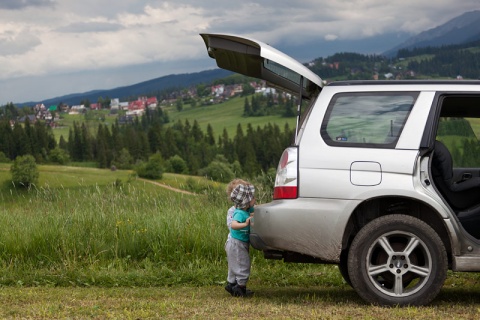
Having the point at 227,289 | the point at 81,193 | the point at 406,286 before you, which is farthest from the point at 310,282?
the point at 81,193

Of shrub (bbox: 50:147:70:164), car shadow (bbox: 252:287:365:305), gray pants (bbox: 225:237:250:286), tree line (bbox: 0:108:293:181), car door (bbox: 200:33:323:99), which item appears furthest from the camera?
shrub (bbox: 50:147:70:164)

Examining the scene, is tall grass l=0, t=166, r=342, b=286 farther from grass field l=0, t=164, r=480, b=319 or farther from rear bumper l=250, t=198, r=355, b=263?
rear bumper l=250, t=198, r=355, b=263

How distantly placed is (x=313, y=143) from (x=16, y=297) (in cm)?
316

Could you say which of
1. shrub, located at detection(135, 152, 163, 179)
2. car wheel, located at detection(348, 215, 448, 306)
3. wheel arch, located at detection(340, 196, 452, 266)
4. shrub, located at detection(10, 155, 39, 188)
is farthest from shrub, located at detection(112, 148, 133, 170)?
car wheel, located at detection(348, 215, 448, 306)

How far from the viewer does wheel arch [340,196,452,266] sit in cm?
638

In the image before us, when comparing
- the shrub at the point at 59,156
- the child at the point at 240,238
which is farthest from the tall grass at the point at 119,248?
the shrub at the point at 59,156

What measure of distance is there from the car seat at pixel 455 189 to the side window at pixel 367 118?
48cm

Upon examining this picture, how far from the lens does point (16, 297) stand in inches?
283

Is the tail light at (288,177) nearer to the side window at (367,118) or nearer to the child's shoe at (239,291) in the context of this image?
the side window at (367,118)

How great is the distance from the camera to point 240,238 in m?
7.11

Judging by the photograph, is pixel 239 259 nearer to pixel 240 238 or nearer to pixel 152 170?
pixel 240 238

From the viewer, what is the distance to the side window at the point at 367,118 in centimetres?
629

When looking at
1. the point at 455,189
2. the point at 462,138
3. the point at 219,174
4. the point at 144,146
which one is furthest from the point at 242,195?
the point at 144,146

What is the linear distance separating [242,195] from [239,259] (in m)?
0.61
